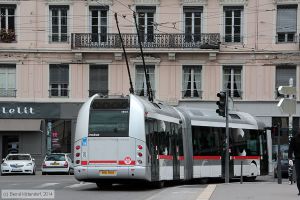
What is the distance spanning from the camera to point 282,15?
1818 inches

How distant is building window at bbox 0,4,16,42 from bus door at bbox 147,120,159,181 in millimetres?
23825

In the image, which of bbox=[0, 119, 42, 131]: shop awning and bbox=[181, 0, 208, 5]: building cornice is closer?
bbox=[181, 0, 208, 5]: building cornice

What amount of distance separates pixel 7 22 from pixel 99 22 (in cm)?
559

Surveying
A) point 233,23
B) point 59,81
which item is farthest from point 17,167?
point 233,23

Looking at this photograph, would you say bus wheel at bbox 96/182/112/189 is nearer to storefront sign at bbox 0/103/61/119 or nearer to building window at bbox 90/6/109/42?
storefront sign at bbox 0/103/61/119

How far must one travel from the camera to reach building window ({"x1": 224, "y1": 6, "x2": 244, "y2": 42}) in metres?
46.5

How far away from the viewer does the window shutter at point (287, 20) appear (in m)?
45.9

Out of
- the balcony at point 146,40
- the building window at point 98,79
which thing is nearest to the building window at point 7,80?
the balcony at point 146,40

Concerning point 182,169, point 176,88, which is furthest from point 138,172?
point 176,88

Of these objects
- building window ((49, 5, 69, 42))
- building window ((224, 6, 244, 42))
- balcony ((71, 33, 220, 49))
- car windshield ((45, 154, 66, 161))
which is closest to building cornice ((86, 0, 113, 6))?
building window ((49, 5, 69, 42))

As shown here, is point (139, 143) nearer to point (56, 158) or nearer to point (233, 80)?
point (56, 158)

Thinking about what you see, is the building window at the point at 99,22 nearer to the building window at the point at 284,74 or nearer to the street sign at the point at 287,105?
the building window at the point at 284,74

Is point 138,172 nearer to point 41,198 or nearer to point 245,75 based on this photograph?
point 41,198

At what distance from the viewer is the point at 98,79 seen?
47.2m
